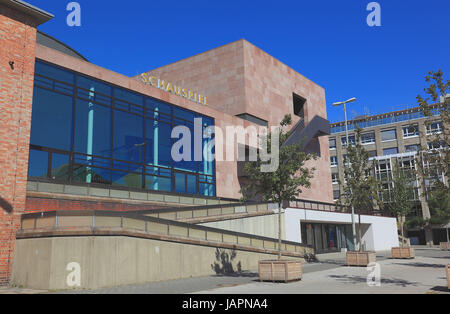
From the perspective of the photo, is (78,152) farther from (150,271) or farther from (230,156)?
(230,156)

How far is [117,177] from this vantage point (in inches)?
1001

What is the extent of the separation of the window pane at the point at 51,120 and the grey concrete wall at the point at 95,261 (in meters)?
7.06

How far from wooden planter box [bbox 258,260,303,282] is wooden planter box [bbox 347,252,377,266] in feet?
27.0

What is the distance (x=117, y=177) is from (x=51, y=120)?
17.8 feet

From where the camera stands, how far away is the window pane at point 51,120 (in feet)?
69.5

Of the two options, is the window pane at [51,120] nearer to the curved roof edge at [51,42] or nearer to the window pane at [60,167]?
the window pane at [60,167]

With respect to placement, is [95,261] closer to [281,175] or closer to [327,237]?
[281,175]

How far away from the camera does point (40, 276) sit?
47.6 feet

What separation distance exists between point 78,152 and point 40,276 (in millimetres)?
10070

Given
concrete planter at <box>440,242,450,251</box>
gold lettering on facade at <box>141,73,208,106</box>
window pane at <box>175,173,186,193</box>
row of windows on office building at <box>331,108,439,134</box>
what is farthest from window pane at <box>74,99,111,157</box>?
row of windows on office building at <box>331,108,439,134</box>

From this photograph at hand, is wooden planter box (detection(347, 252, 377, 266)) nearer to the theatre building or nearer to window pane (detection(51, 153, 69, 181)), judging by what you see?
the theatre building

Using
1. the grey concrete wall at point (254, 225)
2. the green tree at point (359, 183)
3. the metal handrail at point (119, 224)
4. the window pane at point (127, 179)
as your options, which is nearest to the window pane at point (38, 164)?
the metal handrail at point (119, 224)
